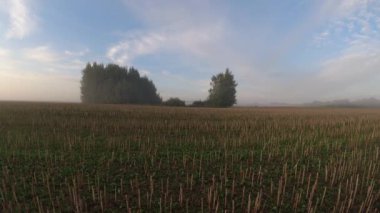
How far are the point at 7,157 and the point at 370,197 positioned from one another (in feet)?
38.4

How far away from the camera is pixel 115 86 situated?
265ft

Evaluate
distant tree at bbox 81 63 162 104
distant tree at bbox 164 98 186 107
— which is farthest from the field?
distant tree at bbox 81 63 162 104

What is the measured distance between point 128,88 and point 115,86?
377 centimetres

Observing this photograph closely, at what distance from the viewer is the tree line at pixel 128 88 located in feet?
247

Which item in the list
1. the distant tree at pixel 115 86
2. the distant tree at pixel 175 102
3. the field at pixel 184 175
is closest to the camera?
the field at pixel 184 175

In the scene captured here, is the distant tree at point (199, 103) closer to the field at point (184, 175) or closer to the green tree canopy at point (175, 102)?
the green tree canopy at point (175, 102)

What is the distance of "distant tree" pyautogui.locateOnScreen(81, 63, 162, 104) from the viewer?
261 feet

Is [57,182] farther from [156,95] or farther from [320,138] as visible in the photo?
[156,95]

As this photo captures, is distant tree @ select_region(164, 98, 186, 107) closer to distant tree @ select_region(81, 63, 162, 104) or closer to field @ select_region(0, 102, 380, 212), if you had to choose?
distant tree @ select_region(81, 63, 162, 104)

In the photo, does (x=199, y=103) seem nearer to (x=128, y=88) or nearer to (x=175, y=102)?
(x=175, y=102)

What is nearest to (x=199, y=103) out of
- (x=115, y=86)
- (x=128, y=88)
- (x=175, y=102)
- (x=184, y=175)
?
(x=175, y=102)

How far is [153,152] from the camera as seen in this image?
40.2 feet

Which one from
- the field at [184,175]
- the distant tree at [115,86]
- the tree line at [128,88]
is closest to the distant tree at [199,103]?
the tree line at [128,88]

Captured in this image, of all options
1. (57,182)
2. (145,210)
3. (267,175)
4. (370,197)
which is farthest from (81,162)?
(370,197)
